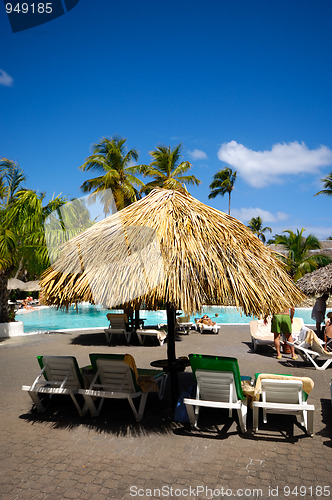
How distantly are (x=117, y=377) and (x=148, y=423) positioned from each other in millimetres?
784

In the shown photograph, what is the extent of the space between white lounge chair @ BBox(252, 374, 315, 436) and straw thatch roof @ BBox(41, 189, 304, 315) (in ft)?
3.04

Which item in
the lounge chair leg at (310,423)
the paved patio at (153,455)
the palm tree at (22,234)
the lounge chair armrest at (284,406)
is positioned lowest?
the paved patio at (153,455)

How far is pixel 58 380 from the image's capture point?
5.46m

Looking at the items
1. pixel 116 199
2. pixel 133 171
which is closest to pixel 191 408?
pixel 116 199

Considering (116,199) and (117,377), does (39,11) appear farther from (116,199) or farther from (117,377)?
(116,199)

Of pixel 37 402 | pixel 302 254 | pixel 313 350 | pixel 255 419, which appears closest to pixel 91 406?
pixel 37 402

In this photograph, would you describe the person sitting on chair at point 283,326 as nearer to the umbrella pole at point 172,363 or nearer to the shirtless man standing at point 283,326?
the shirtless man standing at point 283,326

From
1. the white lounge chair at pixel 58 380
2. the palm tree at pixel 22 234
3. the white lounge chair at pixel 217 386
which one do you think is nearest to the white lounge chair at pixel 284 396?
the white lounge chair at pixel 217 386

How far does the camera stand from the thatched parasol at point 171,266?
4.77 meters

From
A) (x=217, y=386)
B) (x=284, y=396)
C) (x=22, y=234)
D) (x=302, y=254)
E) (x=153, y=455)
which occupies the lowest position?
(x=153, y=455)

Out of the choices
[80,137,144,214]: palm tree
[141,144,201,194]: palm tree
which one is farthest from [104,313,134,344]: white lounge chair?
[141,144,201,194]: palm tree

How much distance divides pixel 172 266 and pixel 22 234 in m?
9.80

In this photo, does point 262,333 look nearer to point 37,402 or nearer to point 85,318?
point 37,402

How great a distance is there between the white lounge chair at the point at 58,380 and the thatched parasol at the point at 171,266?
2.92 ft
